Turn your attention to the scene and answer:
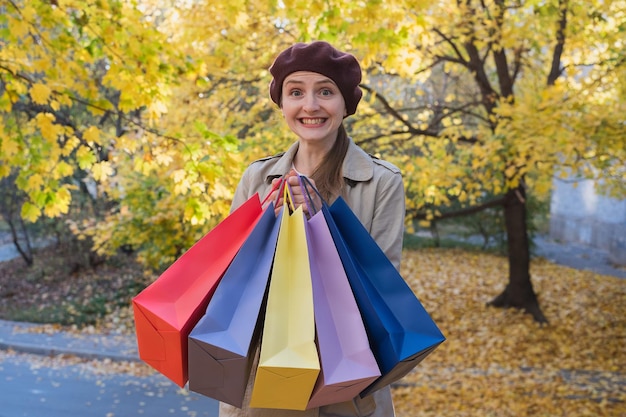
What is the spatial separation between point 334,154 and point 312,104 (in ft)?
0.66

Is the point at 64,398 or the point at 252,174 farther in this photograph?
the point at 64,398

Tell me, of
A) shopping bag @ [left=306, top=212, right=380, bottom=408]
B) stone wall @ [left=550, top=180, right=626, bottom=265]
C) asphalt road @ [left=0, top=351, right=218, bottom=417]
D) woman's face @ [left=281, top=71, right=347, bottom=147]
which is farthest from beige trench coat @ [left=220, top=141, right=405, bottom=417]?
stone wall @ [left=550, top=180, right=626, bottom=265]

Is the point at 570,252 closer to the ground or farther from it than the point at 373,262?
closer to the ground

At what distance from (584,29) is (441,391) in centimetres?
507

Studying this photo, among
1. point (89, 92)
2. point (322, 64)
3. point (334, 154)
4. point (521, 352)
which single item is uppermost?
point (89, 92)

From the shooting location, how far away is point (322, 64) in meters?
1.90

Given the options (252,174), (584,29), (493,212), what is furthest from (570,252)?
(252,174)

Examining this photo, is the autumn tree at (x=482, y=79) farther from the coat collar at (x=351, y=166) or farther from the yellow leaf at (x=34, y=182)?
the coat collar at (x=351, y=166)

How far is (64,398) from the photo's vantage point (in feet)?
24.8

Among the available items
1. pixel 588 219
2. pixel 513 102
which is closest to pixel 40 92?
pixel 513 102

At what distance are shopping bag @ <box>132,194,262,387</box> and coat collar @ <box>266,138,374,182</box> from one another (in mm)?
432

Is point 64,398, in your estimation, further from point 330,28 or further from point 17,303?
point 17,303

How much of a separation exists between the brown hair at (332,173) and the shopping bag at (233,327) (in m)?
0.41

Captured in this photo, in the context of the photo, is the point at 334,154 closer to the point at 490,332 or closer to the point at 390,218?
the point at 390,218
